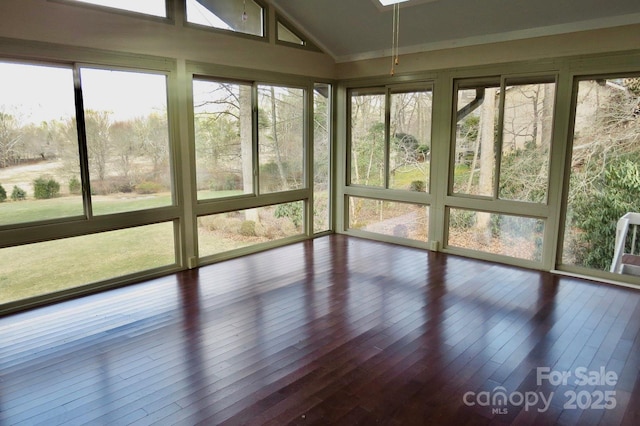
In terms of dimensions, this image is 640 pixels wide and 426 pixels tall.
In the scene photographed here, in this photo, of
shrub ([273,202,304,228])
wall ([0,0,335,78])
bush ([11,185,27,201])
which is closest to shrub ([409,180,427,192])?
shrub ([273,202,304,228])

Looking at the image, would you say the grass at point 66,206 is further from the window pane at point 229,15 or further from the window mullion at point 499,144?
the window mullion at point 499,144

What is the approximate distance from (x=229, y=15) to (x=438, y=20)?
105 inches

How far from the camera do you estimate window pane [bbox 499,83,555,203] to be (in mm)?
5246

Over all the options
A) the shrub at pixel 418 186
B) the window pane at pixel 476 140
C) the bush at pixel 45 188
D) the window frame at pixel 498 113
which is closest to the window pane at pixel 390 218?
the shrub at pixel 418 186

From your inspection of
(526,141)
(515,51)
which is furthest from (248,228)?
(515,51)

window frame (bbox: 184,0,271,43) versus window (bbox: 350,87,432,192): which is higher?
window frame (bbox: 184,0,271,43)

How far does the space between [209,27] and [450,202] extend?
3965 mm

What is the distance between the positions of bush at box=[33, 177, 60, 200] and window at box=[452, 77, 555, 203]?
4.92 m

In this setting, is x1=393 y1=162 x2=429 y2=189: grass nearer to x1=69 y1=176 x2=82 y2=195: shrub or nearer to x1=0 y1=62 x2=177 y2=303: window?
x1=0 y1=62 x2=177 y2=303: window

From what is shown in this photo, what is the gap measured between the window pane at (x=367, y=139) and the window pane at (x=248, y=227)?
3.80 ft

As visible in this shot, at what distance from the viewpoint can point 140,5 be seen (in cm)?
468

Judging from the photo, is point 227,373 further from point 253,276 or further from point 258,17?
point 258,17

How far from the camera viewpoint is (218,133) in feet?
18.5

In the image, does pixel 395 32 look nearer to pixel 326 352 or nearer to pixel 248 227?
pixel 248 227
